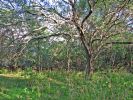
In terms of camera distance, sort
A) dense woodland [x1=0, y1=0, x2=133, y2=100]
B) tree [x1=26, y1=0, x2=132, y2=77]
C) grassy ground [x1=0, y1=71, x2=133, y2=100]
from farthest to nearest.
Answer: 1. tree [x1=26, y1=0, x2=132, y2=77]
2. dense woodland [x1=0, y1=0, x2=133, y2=100]
3. grassy ground [x1=0, y1=71, x2=133, y2=100]

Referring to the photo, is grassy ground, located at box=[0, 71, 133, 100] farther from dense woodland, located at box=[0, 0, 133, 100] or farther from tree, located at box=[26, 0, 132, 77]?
tree, located at box=[26, 0, 132, 77]

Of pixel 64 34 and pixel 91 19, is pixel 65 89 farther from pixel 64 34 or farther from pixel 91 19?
pixel 91 19

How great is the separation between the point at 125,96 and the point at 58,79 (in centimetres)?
404

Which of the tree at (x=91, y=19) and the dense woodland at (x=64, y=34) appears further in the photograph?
the tree at (x=91, y=19)

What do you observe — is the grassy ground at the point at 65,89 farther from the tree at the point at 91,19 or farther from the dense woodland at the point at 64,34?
the tree at the point at 91,19

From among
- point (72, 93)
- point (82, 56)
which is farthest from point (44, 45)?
point (72, 93)

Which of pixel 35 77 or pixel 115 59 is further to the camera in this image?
pixel 115 59

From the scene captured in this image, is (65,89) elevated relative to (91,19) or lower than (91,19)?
lower

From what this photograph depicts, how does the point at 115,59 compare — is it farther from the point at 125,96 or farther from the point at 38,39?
the point at 125,96

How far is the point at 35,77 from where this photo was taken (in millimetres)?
13422

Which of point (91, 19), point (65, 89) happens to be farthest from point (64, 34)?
point (65, 89)

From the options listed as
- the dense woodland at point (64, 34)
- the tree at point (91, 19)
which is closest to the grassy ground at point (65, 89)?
the dense woodland at point (64, 34)

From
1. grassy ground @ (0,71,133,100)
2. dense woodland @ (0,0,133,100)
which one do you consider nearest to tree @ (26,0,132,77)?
dense woodland @ (0,0,133,100)

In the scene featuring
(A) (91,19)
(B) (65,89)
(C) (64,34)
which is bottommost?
(B) (65,89)
